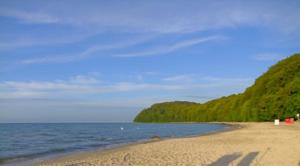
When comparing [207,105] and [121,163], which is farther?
[207,105]

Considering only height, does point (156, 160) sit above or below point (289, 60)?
below

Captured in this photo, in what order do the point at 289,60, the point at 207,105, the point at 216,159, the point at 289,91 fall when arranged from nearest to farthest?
1. the point at 216,159
2. the point at 289,91
3. the point at 289,60
4. the point at 207,105

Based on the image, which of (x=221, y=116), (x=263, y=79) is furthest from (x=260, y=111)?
(x=221, y=116)

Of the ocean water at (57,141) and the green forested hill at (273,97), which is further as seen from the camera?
the green forested hill at (273,97)

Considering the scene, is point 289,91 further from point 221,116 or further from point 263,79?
point 221,116

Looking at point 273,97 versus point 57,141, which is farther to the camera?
point 273,97

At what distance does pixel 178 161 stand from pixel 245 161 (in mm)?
2827

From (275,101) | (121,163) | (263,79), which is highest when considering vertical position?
(263,79)

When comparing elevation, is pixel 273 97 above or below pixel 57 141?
above

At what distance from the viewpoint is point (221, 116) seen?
481 ft

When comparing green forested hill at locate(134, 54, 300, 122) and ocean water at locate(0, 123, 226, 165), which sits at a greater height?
green forested hill at locate(134, 54, 300, 122)

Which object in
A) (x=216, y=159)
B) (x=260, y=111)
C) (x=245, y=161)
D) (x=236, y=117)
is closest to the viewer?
(x=245, y=161)

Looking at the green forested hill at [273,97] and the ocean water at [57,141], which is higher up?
the green forested hill at [273,97]

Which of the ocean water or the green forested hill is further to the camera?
the green forested hill
